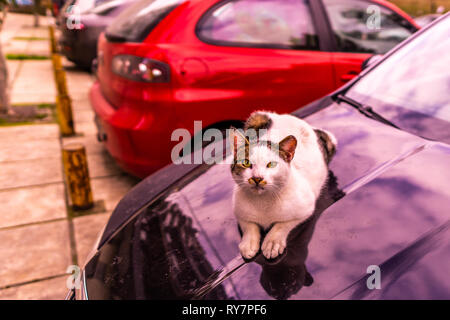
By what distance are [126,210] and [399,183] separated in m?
1.40

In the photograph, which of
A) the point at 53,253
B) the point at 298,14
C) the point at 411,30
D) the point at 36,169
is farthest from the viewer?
the point at 36,169

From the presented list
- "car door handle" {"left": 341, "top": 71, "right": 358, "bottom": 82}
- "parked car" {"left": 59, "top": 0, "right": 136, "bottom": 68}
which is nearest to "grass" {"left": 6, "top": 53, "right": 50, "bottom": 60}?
"parked car" {"left": 59, "top": 0, "right": 136, "bottom": 68}

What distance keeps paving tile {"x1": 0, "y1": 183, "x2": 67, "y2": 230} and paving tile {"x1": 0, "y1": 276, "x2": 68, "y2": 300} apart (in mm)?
A: 976

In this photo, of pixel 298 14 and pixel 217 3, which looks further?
pixel 298 14

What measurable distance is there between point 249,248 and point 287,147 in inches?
15.9

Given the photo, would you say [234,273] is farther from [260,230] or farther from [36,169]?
[36,169]

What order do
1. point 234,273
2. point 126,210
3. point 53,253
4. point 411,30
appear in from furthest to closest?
point 411,30
point 53,253
point 126,210
point 234,273

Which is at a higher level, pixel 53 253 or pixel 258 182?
pixel 258 182

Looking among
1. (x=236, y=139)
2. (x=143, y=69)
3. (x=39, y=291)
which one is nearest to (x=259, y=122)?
(x=236, y=139)

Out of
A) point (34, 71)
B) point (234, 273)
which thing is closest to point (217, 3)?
point (234, 273)

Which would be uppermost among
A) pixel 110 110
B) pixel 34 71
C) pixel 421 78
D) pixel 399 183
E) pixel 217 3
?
pixel 217 3

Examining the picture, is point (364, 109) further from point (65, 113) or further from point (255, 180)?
point (65, 113)

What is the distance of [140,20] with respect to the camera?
363 cm
